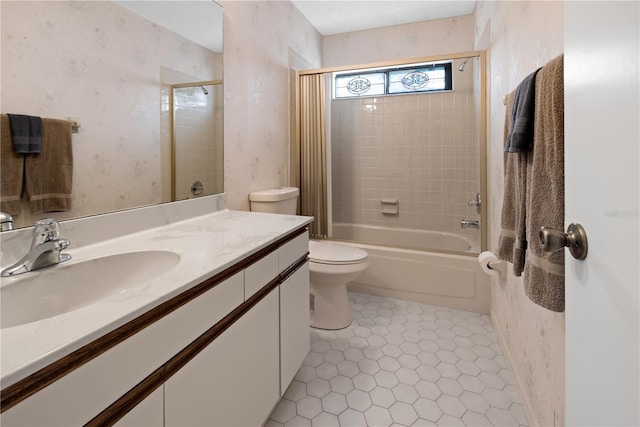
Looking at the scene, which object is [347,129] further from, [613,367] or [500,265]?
[613,367]

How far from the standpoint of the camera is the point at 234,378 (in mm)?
1011

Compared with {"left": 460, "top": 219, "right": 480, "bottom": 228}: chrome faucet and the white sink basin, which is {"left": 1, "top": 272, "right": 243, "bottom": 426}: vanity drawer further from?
{"left": 460, "top": 219, "right": 480, "bottom": 228}: chrome faucet

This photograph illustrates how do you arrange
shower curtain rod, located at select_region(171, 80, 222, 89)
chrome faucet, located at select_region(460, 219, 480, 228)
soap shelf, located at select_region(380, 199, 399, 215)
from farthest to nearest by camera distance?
soap shelf, located at select_region(380, 199, 399, 215)
chrome faucet, located at select_region(460, 219, 480, 228)
shower curtain rod, located at select_region(171, 80, 222, 89)

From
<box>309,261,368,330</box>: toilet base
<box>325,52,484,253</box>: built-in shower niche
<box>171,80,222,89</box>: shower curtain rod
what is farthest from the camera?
<box>325,52,484,253</box>: built-in shower niche

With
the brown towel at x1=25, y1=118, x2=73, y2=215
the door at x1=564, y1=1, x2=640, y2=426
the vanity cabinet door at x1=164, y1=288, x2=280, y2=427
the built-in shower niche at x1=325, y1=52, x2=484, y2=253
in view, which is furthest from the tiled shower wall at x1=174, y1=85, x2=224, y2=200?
the door at x1=564, y1=1, x2=640, y2=426

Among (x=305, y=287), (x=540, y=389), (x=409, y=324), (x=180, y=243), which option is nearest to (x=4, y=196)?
(x=180, y=243)

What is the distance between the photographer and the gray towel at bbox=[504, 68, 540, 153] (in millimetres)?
1007

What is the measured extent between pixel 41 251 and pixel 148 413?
1.68ft

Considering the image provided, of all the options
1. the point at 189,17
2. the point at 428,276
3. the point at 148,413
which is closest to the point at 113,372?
the point at 148,413

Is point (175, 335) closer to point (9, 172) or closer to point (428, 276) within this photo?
point (9, 172)

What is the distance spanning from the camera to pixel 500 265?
1.86 meters

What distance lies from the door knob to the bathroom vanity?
2.44 ft

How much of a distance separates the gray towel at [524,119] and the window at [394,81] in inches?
74.1

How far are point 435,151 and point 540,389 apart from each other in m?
2.02
